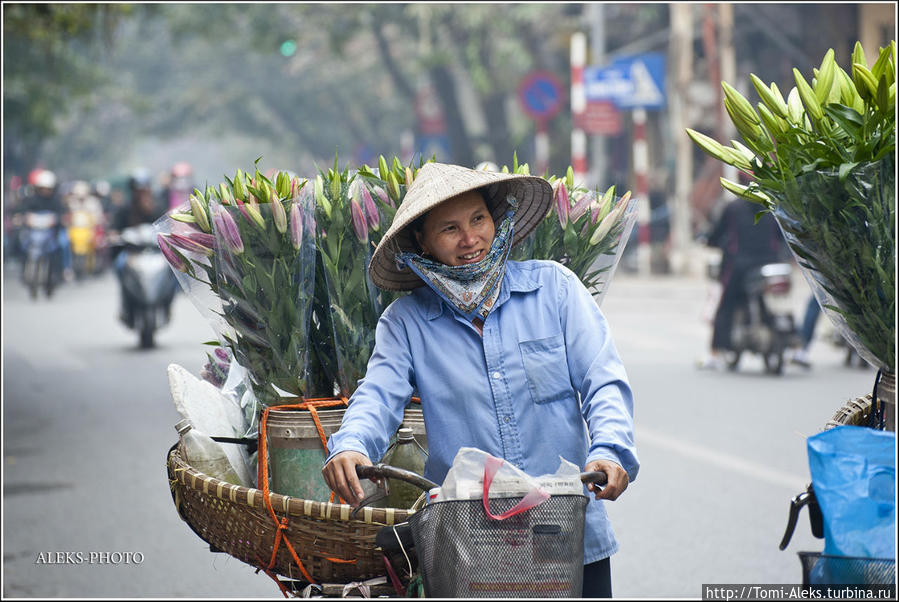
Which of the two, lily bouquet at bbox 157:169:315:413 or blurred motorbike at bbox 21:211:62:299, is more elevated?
lily bouquet at bbox 157:169:315:413

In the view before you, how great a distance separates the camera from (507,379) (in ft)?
Answer: 7.98

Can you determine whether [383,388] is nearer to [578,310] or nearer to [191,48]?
[578,310]

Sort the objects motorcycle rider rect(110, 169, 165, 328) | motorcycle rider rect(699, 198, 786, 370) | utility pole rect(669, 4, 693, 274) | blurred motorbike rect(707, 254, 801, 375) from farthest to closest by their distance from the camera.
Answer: utility pole rect(669, 4, 693, 274), motorcycle rider rect(110, 169, 165, 328), motorcycle rider rect(699, 198, 786, 370), blurred motorbike rect(707, 254, 801, 375)

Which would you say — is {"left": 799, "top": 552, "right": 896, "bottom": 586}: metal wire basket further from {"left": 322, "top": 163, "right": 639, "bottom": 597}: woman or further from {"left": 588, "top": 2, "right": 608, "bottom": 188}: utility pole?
{"left": 588, "top": 2, "right": 608, "bottom": 188}: utility pole

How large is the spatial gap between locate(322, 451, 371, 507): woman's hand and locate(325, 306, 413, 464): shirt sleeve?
0.02m

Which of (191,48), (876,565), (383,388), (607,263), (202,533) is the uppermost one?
(191,48)

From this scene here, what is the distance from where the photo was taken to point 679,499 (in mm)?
6176

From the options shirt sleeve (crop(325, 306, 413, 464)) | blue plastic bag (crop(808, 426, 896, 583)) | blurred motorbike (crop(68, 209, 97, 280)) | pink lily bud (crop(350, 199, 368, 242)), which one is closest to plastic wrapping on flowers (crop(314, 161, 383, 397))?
pink lily bud (crop(350, 199, 368, 242))

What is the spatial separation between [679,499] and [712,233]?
486 centimetres

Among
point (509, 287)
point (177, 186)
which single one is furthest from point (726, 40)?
point (509, 287)

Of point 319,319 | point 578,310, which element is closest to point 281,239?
point 319,319

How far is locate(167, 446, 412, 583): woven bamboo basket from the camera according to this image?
7.50 ft

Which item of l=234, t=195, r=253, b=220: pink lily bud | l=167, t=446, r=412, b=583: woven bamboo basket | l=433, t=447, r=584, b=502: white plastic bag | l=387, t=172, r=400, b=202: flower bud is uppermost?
l=387, t=172, r=400, b=202: flower bud

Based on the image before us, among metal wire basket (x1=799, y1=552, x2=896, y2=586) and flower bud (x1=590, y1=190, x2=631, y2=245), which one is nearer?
metal wire basket (x1=799, y1=552, x2=896, y2=586)
